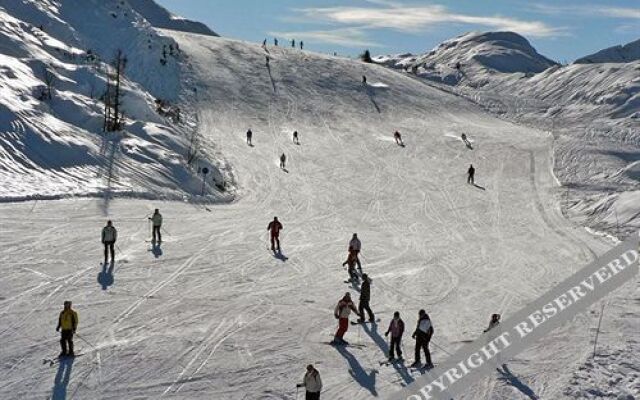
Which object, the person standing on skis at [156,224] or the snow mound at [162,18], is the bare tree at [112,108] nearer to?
the person standing on skis at [156,224]

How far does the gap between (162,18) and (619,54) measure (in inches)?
2488

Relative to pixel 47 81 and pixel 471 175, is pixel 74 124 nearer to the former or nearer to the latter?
pixel 47 81

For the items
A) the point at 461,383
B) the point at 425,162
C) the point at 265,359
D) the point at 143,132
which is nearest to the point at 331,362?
the point at 265,359

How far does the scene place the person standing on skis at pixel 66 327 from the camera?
Answer: 1436 cm

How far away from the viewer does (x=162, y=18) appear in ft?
322

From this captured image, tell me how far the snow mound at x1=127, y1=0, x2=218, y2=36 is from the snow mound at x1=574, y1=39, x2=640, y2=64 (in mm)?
52537

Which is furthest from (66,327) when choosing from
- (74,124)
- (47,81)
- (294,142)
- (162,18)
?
(162,18)

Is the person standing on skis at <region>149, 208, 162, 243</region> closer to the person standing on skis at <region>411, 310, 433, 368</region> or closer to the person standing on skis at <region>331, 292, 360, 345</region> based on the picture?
the person standing on skis at <region>331, 292, 360, 345</region>

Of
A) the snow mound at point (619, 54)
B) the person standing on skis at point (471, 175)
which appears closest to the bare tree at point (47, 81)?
the person standing on skis at point (471, 175)

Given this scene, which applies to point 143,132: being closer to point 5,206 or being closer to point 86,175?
point 86,175

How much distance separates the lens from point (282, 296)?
767 inches

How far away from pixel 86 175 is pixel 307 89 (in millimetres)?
31212

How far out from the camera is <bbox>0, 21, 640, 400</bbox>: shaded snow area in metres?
14.6

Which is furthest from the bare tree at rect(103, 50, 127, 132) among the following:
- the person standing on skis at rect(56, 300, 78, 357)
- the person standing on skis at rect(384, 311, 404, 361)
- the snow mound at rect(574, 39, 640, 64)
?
the snow mound at rect(574, 39, 640, 64)
